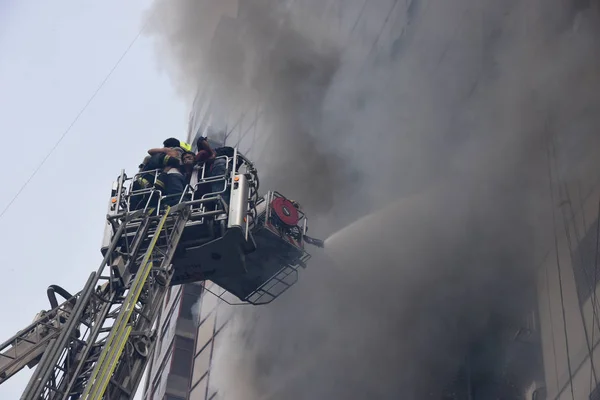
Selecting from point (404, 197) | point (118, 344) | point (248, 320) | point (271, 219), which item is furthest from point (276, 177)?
point (118, 344)

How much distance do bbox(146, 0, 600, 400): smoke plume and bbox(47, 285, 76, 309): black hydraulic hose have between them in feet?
18.3

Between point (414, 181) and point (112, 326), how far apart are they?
7.78 m

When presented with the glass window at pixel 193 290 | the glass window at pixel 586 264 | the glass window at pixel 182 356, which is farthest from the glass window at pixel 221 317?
the glass window at pixel 586 264

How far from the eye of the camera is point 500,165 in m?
13.6

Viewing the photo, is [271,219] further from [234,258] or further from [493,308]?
[493,308]

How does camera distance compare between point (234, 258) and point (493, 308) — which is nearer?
point (234, 258)

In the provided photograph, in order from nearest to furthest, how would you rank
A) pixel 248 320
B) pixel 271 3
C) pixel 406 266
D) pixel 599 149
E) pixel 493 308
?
pixel 599 149 < pixel 493 308 < pixel 406 266 < pixel 248 320 < pixel 271 3

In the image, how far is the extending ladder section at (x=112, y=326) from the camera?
9.33 m

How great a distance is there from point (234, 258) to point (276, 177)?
10.8 meters

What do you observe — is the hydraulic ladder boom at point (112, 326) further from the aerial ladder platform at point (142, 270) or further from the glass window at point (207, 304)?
the glass window at point (207, 304)

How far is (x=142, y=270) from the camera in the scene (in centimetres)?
1025

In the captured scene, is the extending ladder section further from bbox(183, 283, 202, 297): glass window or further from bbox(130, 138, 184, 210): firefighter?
bbox(183, 283, 202, 297): glass window

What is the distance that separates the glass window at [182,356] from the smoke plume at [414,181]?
10.6 feet

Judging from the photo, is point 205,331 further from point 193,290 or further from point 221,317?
point 193,290
